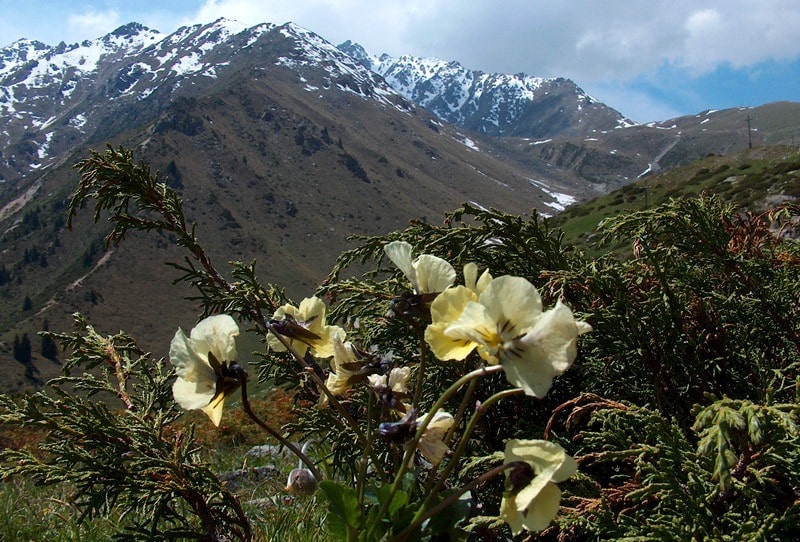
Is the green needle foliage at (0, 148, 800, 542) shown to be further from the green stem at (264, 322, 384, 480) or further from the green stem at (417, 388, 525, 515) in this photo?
the green stem at (417, 388, 525, 515)

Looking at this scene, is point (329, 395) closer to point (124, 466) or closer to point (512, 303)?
point (512, 303)

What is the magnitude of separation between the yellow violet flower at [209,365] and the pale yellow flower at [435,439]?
41cm

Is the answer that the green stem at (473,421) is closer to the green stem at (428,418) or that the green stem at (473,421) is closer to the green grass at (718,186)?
the green stem at (428,418)

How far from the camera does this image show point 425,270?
4.03 feet

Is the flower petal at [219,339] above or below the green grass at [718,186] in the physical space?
below

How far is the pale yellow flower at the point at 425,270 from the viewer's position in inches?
47.9

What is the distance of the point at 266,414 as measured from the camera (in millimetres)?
7336

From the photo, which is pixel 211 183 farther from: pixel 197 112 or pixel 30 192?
pixel 30 192

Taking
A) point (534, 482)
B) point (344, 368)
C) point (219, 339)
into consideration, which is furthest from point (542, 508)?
point (219, 339)

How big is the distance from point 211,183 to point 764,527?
185 metres

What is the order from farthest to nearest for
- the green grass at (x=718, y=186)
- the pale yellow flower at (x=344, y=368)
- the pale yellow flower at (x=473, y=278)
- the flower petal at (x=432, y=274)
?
1. the green grass at (x=718, y=186)
2. the pale yellow flower at (x=344, y=368)
3. the flower petal at (x=432, y=274)
4. the pale yellow flower at (x=473, y=278)

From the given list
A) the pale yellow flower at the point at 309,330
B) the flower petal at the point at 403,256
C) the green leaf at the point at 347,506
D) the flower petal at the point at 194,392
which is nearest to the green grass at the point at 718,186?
the pale yellow flower at the point at 309,330

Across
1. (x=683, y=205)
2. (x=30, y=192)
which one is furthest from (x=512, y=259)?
(x=30, y=192)

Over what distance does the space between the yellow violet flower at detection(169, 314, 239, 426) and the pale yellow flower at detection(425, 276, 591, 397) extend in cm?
45
